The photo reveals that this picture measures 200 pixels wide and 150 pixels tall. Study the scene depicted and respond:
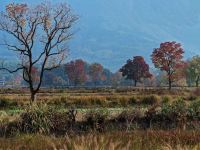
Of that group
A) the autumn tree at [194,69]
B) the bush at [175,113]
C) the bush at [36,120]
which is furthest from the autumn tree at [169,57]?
the bush at [36,120]

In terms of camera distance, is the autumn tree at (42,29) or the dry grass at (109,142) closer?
the dry grass at (109,142)

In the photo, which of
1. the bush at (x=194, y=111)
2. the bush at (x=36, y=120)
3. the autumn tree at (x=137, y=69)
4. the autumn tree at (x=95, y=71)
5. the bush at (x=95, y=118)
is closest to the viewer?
the bush at (x=36, y=120)

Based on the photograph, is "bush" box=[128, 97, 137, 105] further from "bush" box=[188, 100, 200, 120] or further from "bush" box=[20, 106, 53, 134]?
"bush" box=[20, 106, 53, 134]

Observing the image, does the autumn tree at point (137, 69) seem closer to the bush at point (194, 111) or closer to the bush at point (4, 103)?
the bush at point (4, 103)

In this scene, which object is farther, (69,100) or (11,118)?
(69,100)

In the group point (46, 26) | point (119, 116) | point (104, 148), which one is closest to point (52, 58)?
point (46, 26)

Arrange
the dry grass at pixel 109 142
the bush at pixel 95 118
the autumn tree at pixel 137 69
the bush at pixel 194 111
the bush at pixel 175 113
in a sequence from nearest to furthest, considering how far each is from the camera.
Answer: the dry grass at pixel 109 142, the bush at pixel 95 118, the bush at pixel 175 113, the bush at pixel 194 111, the autumn tree at pixel 137 69

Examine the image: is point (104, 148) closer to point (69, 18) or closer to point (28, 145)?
point (28, 145)

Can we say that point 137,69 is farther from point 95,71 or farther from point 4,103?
point 4,103

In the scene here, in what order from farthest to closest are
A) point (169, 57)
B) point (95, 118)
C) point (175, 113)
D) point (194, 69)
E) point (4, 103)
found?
point (194, 69), point (169, 57), point (4, 103), point (175, 113), point (95, 118)

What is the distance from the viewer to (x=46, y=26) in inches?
2029

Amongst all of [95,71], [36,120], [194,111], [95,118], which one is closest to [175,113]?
[194,111]

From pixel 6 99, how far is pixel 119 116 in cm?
2720

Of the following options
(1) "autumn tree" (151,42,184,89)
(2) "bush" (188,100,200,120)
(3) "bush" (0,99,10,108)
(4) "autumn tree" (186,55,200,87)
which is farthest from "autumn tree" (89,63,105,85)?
(2) "bush" (188,100,200,120)
